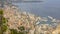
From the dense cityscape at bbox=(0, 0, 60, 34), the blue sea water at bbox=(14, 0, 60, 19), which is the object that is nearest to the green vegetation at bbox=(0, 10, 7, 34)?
the dense cityscape at bbox=(0, 0, 60, 34)

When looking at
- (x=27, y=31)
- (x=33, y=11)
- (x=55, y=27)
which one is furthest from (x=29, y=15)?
(x=55, y=27)

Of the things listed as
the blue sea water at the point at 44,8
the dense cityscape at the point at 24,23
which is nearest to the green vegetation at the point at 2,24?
the dense cityscape at the point at 24,23

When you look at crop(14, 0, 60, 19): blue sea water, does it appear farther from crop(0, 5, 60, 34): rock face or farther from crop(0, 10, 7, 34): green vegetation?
crop(0, 10, 7, 34): green vegetation

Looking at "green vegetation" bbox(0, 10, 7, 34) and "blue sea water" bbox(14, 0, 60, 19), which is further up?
→ "blue sea water" bbox(14, 0, 60, 19)

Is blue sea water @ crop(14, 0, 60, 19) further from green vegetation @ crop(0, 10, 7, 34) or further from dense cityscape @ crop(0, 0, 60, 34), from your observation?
green vegetation @ crop(0, 10, 7, 34)

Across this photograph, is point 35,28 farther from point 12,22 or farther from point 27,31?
point 12,22
